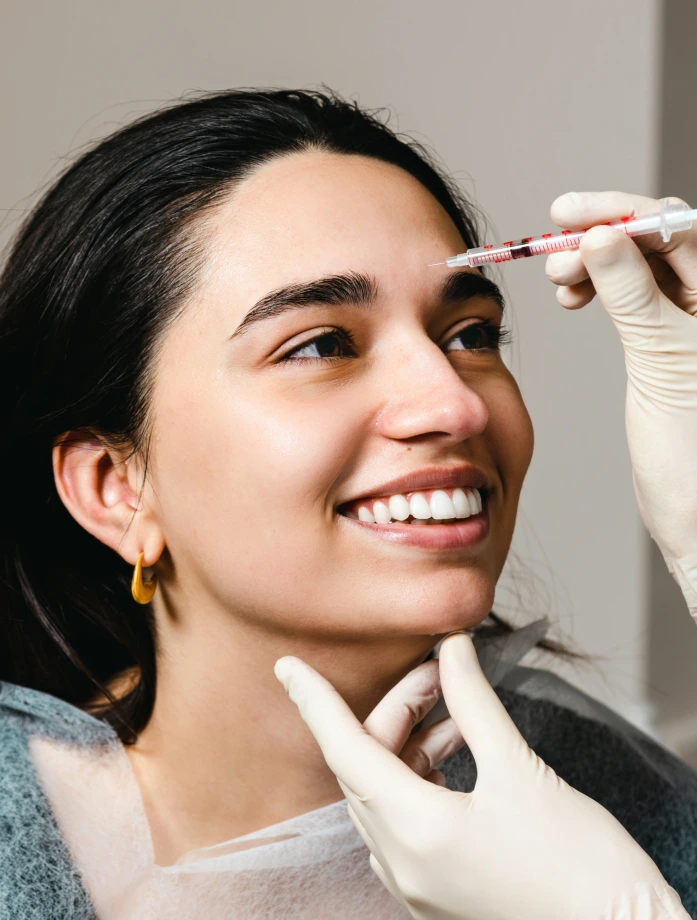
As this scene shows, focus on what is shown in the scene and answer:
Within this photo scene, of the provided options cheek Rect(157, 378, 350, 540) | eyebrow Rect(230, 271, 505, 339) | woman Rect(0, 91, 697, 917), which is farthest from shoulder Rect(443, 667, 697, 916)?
eyebrow Rect(230, 271, 505, 339)

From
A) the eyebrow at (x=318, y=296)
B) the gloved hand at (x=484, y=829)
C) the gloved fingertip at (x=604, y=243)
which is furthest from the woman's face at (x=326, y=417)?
the gloved fingertip at (x=604, y=243)

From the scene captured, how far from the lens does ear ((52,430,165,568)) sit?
56.6 inches

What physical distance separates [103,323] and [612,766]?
1.07 meters

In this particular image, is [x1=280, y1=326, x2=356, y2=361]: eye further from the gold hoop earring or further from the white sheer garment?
the white sheer garment

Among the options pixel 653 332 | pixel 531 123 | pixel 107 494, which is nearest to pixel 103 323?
pixel 107 494

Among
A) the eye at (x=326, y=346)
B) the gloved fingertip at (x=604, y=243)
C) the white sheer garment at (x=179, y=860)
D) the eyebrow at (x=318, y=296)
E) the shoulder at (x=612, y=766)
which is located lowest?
the shoulder at (x=612, y=766)

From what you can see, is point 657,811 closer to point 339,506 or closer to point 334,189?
point 339,506

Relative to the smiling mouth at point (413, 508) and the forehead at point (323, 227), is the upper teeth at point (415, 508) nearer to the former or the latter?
the smiling mouth at point (413, 508)

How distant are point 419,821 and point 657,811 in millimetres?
747

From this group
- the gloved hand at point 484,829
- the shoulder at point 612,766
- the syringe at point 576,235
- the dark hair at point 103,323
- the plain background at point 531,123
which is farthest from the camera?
the plain background at point 531,123

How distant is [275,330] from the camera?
51.0 inches

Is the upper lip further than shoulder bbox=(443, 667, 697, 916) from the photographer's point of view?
No

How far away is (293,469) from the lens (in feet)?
4.09

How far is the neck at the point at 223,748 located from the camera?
4.76ft
